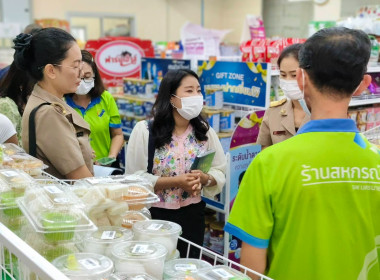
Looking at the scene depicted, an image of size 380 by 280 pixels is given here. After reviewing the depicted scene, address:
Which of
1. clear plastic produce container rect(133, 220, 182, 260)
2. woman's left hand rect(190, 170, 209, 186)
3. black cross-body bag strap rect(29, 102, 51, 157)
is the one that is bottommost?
woman's left hand rect(190, 170, 209, 186)

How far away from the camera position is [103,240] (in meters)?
1.36

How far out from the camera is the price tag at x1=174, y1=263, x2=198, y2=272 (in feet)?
4.21

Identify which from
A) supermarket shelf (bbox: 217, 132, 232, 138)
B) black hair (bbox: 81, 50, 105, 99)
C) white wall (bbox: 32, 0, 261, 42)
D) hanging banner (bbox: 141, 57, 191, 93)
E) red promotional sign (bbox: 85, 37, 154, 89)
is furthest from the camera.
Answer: white wall (bbox: 32, 0, 261, 42)

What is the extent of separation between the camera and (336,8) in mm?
12750

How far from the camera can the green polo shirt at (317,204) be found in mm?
1415

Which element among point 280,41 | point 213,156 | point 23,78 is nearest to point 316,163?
point 213,156

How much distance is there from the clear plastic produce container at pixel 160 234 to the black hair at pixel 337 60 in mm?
655

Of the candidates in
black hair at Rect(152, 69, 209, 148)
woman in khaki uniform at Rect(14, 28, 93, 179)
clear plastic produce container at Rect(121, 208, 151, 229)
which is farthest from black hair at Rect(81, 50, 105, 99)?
clear plastic produce container at Rect(121, 208, 151, 229)

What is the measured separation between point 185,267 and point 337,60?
0.77 meters

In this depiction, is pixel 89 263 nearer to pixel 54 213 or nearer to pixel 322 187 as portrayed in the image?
pixel 54 213

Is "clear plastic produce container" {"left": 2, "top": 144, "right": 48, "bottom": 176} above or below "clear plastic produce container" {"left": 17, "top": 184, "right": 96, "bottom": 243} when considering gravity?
above

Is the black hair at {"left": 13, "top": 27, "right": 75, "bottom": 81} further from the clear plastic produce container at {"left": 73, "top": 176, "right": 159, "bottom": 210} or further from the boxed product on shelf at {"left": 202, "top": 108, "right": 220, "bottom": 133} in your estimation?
the boxed product on shelf at {"left": 202, "top": 108, "right": 220, "bottom": 133}

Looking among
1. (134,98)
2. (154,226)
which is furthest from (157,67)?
(154,226)

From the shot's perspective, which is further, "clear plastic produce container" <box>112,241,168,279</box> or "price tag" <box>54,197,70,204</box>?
"price tag" <box>54,197,70,204</box>
